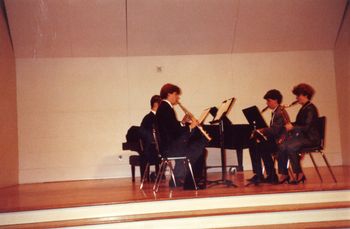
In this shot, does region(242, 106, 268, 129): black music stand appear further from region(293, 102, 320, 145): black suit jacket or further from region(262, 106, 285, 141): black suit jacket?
region(293, 102, 320, 145): black suit jacket

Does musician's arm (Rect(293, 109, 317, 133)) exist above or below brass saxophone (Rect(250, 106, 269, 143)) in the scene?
above

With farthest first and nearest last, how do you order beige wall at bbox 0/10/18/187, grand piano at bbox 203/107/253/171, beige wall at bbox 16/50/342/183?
beige wall at bbox 16/50/342/183 → beige wall at bbox 0/10/18/187 → grand piano at bbox 203/107/253/171

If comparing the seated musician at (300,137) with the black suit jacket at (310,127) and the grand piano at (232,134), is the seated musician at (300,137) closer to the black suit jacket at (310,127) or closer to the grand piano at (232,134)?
the black suit jacket at (310,127)

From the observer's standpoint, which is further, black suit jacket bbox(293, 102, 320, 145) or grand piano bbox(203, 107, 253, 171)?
grand piano bbox(203, 107, 253, 171)

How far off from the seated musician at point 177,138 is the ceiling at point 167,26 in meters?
2.67

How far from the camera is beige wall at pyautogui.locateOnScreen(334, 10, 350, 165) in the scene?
752cm

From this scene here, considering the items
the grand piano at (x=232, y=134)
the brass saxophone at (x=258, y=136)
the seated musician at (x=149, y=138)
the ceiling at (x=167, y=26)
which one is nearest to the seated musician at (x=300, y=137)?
the brass saxophone at (x=258, y=136)

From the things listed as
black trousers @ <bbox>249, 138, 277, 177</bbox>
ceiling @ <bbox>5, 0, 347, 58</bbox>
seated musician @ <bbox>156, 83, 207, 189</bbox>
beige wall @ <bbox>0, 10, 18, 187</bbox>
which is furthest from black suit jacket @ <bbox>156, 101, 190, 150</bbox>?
beige wall @ <bbox>0, 10, 18, 187</bbox>

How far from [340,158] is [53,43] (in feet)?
18.6

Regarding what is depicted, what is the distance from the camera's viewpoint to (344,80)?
769 cm

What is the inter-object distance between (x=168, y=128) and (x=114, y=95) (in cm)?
328

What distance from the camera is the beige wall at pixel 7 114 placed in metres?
6.76

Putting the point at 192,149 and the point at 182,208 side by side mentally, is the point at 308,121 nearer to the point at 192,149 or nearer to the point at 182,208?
the point at 192,149

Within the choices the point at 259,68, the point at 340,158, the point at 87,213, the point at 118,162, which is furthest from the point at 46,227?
the point at 340,158
